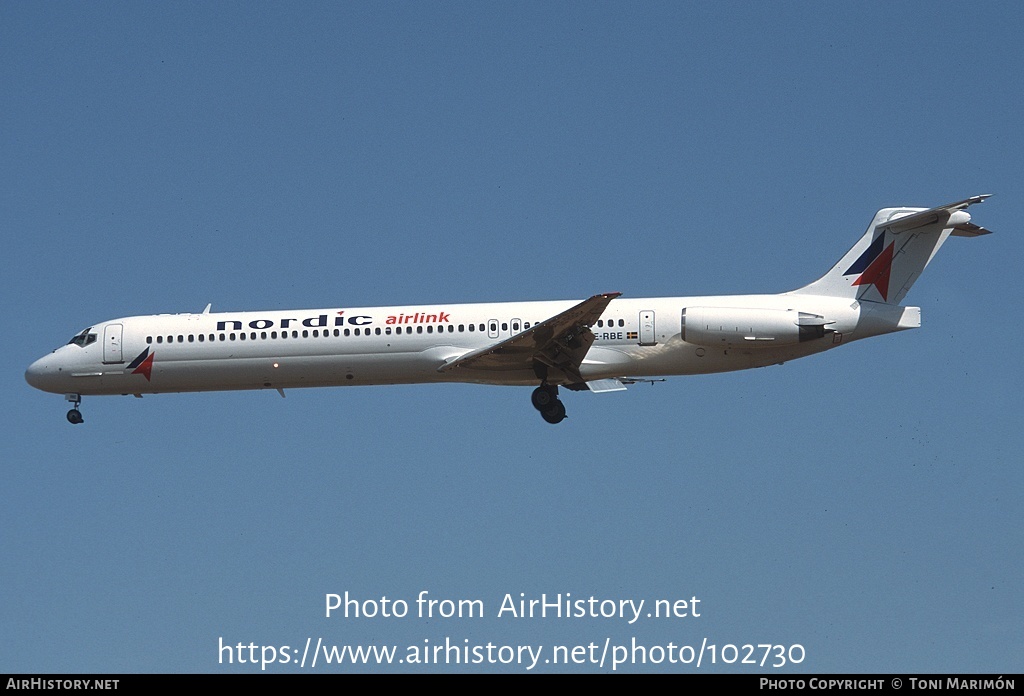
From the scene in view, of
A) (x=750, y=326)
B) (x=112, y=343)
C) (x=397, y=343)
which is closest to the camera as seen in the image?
(x=750, y=326)

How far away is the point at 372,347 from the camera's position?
Answer: 111ft

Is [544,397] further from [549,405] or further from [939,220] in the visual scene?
[939,220]

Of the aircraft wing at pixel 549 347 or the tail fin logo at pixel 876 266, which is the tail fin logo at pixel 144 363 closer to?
the aircraft wing at pixel 549 347

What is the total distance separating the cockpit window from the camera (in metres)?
36.0

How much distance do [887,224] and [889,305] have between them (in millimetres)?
2053

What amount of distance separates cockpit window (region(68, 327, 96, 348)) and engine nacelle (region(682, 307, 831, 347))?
1568 cm

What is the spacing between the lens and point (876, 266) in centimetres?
3344

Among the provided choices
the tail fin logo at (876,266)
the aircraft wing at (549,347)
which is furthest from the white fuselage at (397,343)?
the tail fin logo at (876,266)

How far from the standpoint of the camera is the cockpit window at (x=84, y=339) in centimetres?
3600

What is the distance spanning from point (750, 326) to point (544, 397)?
17.8 feet

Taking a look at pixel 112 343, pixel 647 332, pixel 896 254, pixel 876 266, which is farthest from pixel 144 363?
pixel 896 254
